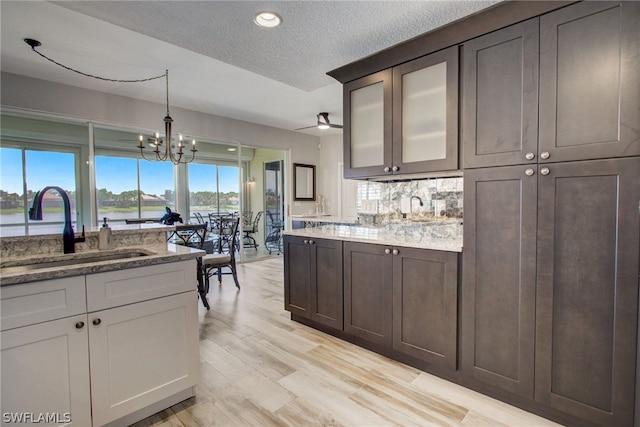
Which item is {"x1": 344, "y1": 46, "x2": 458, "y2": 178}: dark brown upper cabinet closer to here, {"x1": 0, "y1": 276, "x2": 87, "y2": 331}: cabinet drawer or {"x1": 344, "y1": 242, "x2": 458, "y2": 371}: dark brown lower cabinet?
{"x1": 344, "y1": 242, "x2": 458, "y2": 371}: dark brown lower cabinet

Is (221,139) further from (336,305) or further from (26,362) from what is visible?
(26,362)

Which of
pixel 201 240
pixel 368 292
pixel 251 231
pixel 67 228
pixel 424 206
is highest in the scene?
pixel 424 206

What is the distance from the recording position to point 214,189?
6.38 m

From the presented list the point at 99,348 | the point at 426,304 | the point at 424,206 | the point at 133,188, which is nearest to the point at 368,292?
the point at 426,304

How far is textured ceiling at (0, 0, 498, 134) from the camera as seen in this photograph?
182 centimetres

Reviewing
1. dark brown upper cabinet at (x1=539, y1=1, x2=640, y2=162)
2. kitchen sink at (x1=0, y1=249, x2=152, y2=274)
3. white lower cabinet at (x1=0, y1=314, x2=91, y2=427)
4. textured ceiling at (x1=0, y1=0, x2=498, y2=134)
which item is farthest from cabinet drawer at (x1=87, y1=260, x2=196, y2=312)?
dark brown upper cabinet at (x1=539, y1=1, x2=640, y2=162)

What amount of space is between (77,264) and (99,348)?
1.62 ft

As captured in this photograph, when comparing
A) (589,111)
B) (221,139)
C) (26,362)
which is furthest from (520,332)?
(221,139)

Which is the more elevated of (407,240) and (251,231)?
(407,240)

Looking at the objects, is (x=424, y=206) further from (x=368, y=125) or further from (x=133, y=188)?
(x=133, y=188)

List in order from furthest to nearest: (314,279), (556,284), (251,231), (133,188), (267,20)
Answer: (251,231), (133,188), (314,279), (267,20), (556,284)

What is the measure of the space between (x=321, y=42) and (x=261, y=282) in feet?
11.5

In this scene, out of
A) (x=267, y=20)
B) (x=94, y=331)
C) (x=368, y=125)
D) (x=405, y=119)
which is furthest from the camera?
(x=368, y=125)

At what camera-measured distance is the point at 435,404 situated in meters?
1.84
